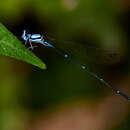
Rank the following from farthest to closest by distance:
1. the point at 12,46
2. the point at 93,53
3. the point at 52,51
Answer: the point at 52,51
the point at 93,53
the point at 12,46

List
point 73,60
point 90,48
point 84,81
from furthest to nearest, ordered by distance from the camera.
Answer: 1. point 84,81
2. point 73,60
3. point 90,48

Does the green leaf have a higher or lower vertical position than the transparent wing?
lower

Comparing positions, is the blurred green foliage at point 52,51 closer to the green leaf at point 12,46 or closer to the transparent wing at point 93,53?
the transparent wing at point 93,53

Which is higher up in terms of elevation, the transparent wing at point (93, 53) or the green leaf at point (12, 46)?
the transparent wing at point (93, 53)

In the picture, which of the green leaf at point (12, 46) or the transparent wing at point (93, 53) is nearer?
the green leaf at point (12, 46)

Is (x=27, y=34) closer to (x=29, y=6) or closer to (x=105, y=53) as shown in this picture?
(x=29, y=6)

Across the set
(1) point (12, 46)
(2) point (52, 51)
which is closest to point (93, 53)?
(2) point (52, 51)

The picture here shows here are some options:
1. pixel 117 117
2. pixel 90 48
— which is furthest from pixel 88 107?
pixel 90 48

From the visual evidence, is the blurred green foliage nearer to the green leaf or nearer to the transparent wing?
the transparent wing

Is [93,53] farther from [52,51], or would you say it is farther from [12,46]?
[12,46]

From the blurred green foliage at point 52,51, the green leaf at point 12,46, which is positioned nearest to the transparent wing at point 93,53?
the blurred green foliage at point 52,51

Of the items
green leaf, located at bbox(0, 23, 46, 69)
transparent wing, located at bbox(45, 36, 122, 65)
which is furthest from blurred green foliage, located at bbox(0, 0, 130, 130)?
green leaf, located at bbox(0, 23, 46, 69)
